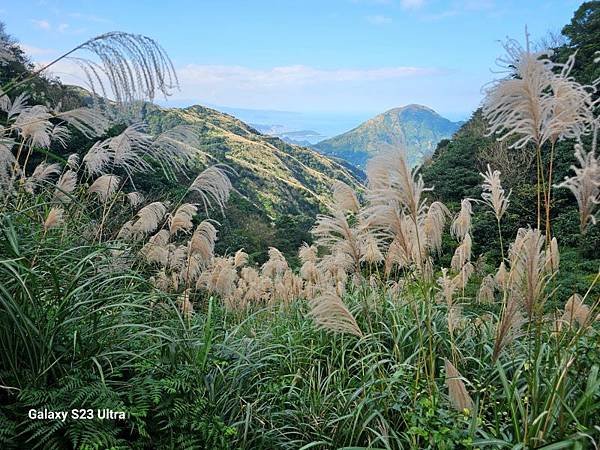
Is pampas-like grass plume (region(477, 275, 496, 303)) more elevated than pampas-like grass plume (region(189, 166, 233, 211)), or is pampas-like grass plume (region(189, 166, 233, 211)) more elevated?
pampas-like grass plume (region(189, 166, 233, 211))

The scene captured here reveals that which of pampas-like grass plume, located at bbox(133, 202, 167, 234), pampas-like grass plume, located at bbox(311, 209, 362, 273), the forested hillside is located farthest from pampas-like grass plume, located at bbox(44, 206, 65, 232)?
the forested hillside

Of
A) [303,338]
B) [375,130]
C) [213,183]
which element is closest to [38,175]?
[213,183]

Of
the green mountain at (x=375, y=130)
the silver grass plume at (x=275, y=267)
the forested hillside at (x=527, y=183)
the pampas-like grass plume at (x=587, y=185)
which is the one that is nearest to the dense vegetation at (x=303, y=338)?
the pampas-like grass plume at (x=587, y=185)

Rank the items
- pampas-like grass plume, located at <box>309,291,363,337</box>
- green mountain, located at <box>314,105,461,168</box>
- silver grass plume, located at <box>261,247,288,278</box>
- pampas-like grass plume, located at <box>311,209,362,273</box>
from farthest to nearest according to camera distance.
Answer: green mountain, located at <box>314,105,461,168</box>, silver grass plume, located at <box>261,247,288,278</box>, pampas-like grass plume, located at <box>311,209,362,273</box>, pampas-like grass plume, located at <box>309,291,363,337</box>

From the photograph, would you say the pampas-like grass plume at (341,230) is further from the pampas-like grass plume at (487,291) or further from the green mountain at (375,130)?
the green mountain at (375,130)

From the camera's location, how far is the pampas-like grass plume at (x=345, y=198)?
9.70ft

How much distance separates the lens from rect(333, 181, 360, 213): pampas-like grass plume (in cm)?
296

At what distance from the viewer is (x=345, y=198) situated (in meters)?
2.98

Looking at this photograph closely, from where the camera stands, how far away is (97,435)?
1.94 meters

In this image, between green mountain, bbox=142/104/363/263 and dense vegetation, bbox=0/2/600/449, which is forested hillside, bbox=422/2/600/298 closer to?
green mountain, bbox=142/104/363/263

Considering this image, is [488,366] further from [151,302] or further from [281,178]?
[281,178]

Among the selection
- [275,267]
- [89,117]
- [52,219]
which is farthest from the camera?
[275,267]

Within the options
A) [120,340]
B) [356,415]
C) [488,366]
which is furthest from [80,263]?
[488,366]

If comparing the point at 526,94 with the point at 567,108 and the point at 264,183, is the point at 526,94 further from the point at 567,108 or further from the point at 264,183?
the point at 264,183
